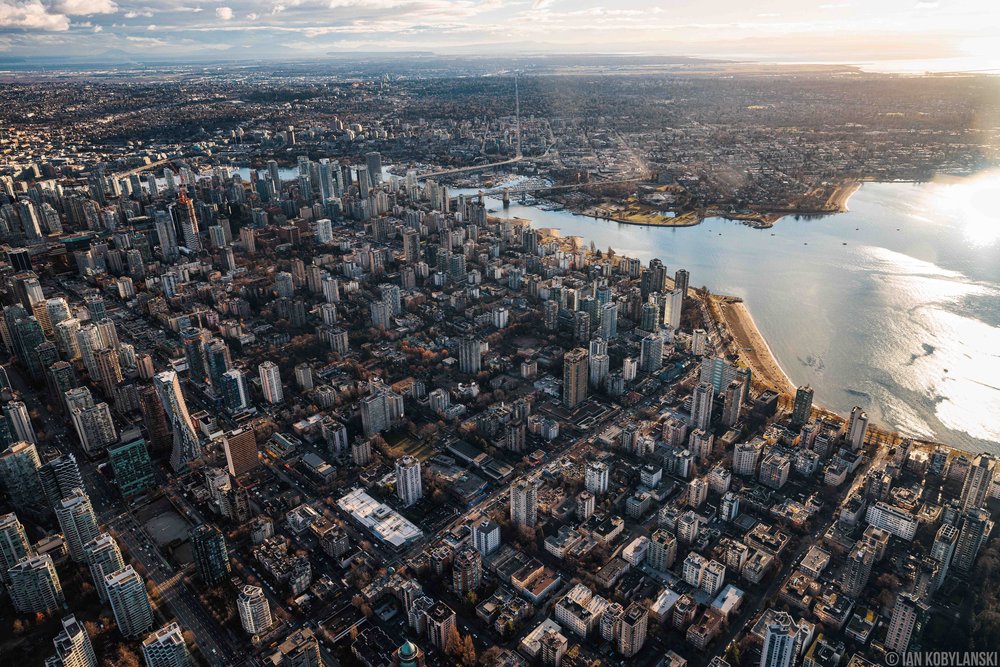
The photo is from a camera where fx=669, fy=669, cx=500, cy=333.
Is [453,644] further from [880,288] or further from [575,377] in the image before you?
[880,288]

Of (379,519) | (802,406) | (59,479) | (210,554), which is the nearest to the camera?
(210,554)

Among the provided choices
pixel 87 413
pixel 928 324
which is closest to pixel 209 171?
pixel 87 413

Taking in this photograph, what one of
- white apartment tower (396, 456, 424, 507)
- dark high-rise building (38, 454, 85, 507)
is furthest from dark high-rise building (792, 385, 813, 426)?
dark high-rise building (38, 454, 85, 507)

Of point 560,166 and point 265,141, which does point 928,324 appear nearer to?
point 560,166

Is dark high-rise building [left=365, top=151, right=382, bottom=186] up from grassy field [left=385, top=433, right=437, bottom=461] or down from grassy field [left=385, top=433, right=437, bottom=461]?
up

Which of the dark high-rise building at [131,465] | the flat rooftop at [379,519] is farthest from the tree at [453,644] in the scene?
the dark high-rise building at [131,465]

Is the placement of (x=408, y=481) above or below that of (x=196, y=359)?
below

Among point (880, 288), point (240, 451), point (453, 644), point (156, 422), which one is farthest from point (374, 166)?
point (453, 644)

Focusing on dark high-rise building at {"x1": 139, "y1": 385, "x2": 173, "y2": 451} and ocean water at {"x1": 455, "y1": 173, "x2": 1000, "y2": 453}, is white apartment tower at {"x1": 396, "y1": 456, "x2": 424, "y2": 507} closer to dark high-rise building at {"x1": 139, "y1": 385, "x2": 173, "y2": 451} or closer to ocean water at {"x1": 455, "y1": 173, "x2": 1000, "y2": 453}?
dark high-rise building at {"x1": 139, "y1": 385, "x2": 173, "y2": 451}
